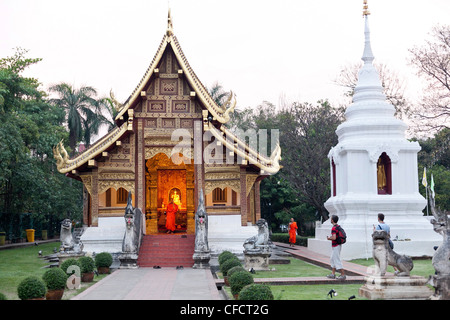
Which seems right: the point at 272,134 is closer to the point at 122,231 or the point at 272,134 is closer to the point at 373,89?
the point at 373,89

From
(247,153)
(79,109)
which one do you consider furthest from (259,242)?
(79,109)

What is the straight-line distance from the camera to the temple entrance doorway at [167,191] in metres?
20.0

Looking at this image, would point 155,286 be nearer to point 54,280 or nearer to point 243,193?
point 54,280

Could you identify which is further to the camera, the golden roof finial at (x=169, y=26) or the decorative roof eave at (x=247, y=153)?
the golden roof finial at (x=169, y=26)

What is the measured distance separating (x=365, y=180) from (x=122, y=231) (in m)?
8.64

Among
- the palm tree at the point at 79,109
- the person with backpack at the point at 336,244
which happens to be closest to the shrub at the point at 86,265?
the person with backpack at the point at 336,244

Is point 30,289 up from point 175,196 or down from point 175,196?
down

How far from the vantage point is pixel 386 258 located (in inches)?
356

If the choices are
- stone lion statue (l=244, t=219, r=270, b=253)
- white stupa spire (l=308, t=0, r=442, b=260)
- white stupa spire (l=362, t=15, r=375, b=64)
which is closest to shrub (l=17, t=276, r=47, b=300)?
stone lion statue (l=244, t=219, r=270, b=253)

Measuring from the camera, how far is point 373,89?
64.6 feet

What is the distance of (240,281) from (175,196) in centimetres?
1356

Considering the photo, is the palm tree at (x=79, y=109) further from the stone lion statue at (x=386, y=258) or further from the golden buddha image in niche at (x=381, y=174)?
the stone lion statue at (x=386, y=258)

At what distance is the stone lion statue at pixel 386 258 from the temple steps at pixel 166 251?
8.17 m
